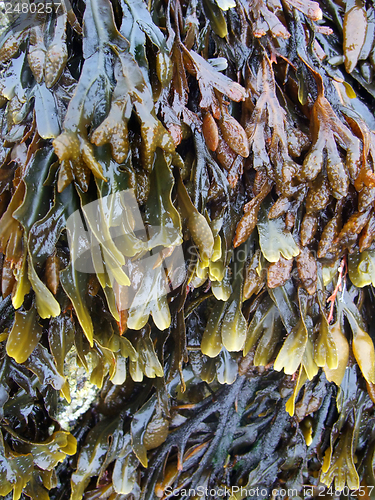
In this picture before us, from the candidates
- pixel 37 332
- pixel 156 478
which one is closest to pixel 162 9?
pixel 37 332

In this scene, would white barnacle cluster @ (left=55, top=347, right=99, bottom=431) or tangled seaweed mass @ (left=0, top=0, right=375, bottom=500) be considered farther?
white barnacle cluster @ (left=55, top=347, right=99, bottom=431)

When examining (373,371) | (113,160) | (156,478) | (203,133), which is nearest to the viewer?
(113,160)

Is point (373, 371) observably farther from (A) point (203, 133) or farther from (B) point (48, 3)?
(B) point (48, 3)

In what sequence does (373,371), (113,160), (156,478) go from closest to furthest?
(113,160), (373,371), (156,478)

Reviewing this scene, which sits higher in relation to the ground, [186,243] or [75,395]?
[186,243]

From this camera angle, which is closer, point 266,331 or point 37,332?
point 37,332

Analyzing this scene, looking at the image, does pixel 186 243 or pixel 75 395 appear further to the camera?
pixel 75 395

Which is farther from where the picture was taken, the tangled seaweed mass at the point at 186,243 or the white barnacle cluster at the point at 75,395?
the white barnacle cluster at the point at 75,395

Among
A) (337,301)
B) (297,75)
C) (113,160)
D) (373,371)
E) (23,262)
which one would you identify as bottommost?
(373,371)
